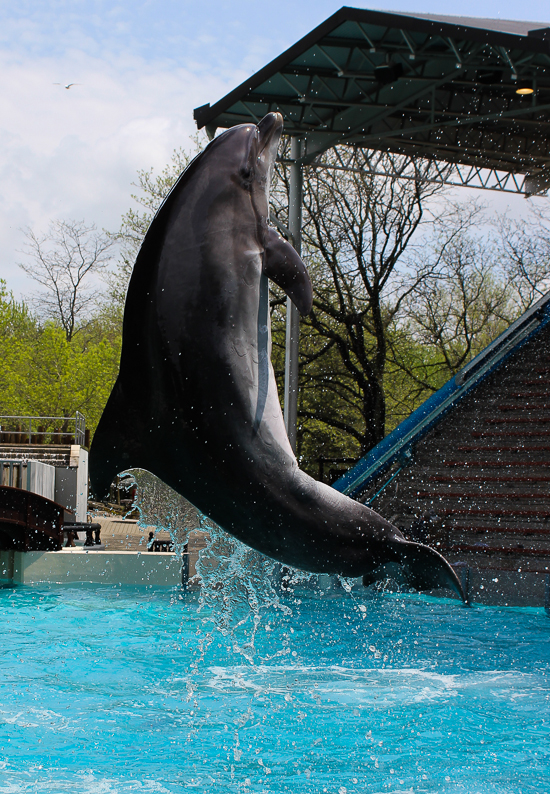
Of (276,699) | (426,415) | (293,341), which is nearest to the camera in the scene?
(276,699)

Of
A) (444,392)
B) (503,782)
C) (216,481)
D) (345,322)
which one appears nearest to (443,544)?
(444,392)

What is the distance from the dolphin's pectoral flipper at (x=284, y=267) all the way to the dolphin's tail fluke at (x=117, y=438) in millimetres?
813

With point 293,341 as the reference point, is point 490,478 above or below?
below

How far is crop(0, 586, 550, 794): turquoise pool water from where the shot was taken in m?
5.09

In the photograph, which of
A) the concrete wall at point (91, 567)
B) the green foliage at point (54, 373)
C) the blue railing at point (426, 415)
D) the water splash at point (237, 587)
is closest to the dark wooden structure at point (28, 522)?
the concrete wall at point (91, 567)

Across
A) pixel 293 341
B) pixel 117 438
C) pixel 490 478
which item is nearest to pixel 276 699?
pixel 117 438

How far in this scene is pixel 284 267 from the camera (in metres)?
3.35

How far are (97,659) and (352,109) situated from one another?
13345 millimetres

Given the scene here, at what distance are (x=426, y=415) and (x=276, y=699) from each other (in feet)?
26.8

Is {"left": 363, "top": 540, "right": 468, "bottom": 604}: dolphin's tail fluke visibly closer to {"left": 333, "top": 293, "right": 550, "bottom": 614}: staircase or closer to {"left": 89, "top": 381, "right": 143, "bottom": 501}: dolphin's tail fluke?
{"left": 89, "top": 381, "right": 143, "bottom": 501}: dolphin's tail fluke

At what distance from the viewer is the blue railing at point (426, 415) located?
13.7 m

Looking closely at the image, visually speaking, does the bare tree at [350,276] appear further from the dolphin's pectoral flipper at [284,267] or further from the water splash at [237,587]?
the dolphin's pectoral flipper at [284,267]

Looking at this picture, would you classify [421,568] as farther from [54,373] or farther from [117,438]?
[54,373]

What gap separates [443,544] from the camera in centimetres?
1226
